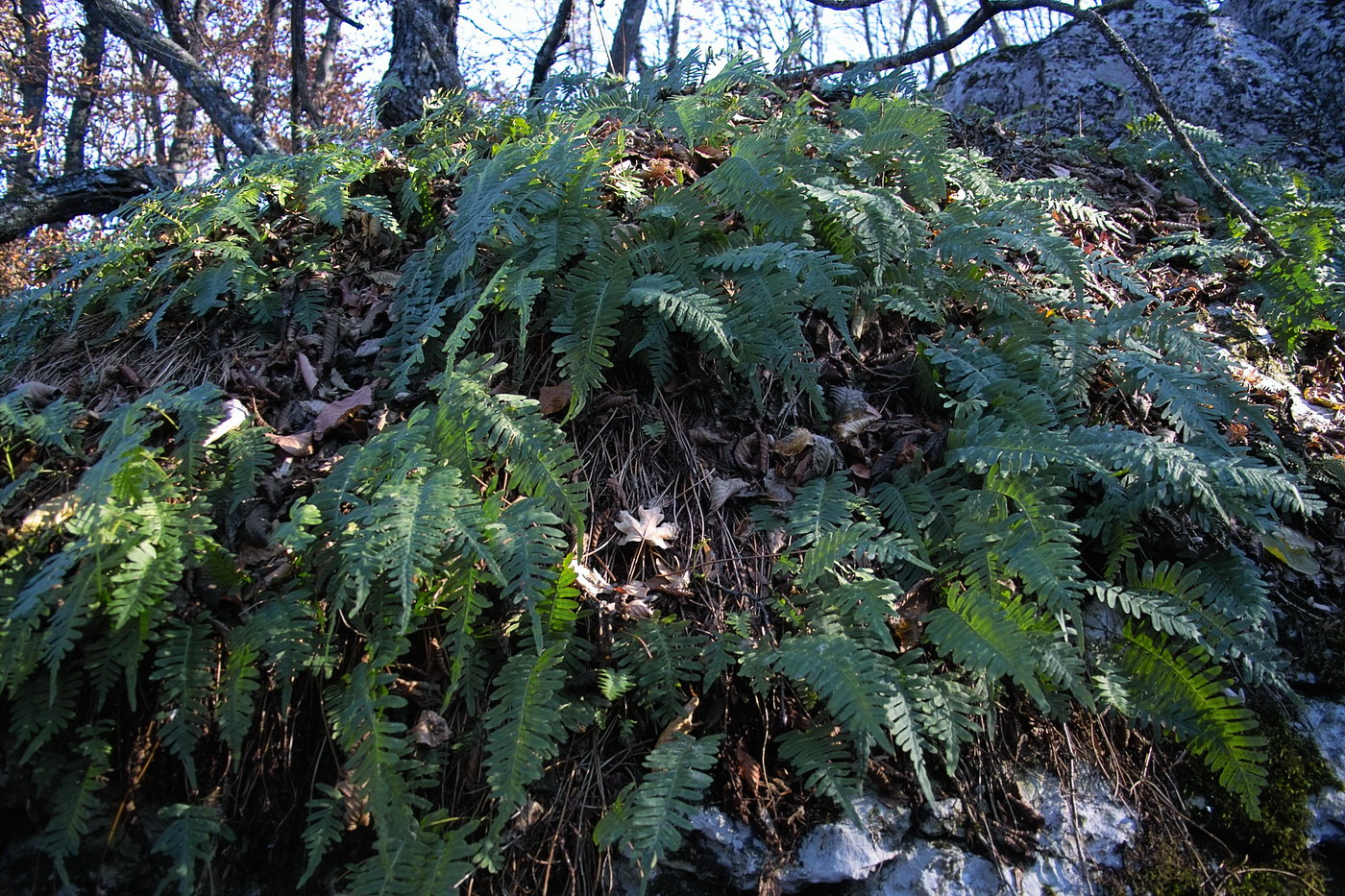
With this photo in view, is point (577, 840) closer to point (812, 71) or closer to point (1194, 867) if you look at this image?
point (1194, 867)

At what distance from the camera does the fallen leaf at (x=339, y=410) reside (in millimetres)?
2902

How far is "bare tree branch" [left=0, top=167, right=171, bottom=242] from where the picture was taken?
5.34 meters

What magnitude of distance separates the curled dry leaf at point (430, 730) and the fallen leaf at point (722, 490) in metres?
1.16

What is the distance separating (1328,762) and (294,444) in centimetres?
361

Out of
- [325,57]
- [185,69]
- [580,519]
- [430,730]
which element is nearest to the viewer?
[430,730]

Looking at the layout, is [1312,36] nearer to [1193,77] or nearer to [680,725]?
[1193,77]

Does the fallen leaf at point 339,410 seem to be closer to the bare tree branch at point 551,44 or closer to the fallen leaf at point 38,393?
the fallen leaf at point 38,393

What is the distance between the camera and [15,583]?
88.2 inches

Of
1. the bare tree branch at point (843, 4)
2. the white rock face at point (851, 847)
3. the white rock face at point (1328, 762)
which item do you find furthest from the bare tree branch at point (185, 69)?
the white rock face at point (1328, 762)

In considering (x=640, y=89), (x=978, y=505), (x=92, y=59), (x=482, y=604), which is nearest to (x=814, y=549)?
(x=978, y=505)

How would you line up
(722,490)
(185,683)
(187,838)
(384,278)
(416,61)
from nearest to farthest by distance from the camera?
(187,838), (185,683), (722,490), (384,278), (416,61)

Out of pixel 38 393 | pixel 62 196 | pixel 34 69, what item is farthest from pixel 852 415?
pixel 34 69

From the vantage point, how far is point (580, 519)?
96.1 inches

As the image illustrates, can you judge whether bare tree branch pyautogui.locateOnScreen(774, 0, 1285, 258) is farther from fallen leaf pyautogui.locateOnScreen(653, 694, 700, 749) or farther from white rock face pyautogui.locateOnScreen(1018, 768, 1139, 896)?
fallen leaf pyautogui.locateOnScreen(653, 694, 700, 749)
